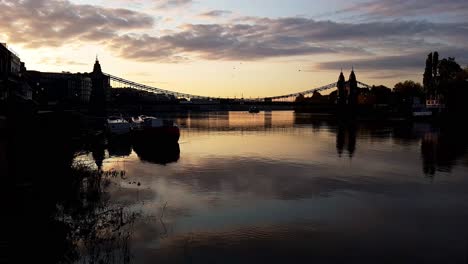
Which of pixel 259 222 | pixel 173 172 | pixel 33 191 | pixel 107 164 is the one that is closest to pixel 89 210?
pixel 33 191

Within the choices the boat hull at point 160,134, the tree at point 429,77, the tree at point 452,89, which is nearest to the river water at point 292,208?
the boat hull at point 160,134

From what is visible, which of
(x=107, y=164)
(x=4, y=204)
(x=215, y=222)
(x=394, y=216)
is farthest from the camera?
(x=107, y=164)

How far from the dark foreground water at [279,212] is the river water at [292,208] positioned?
6 centimetres

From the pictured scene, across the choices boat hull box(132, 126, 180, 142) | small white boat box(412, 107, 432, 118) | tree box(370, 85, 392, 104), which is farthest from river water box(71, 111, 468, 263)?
tree box(370, 85, 392, 104)

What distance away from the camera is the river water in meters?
17.4

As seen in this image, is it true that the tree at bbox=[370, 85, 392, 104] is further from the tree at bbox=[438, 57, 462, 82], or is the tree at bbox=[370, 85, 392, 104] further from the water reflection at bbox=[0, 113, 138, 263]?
the water reflection at bbox=[0, 113, 138, 263]

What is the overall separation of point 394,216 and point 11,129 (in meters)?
21.8

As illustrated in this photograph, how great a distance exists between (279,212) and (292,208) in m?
1.29

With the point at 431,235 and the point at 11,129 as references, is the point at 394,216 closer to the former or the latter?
the point at 431,235

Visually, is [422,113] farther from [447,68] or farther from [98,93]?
[98,93]

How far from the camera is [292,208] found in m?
24.1

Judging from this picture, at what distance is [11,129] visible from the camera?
23141 mm

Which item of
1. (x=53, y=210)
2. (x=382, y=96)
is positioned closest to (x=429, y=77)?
(x=382, y=96)

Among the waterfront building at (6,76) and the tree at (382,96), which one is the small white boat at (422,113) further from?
the waterfront building at (6,76)
